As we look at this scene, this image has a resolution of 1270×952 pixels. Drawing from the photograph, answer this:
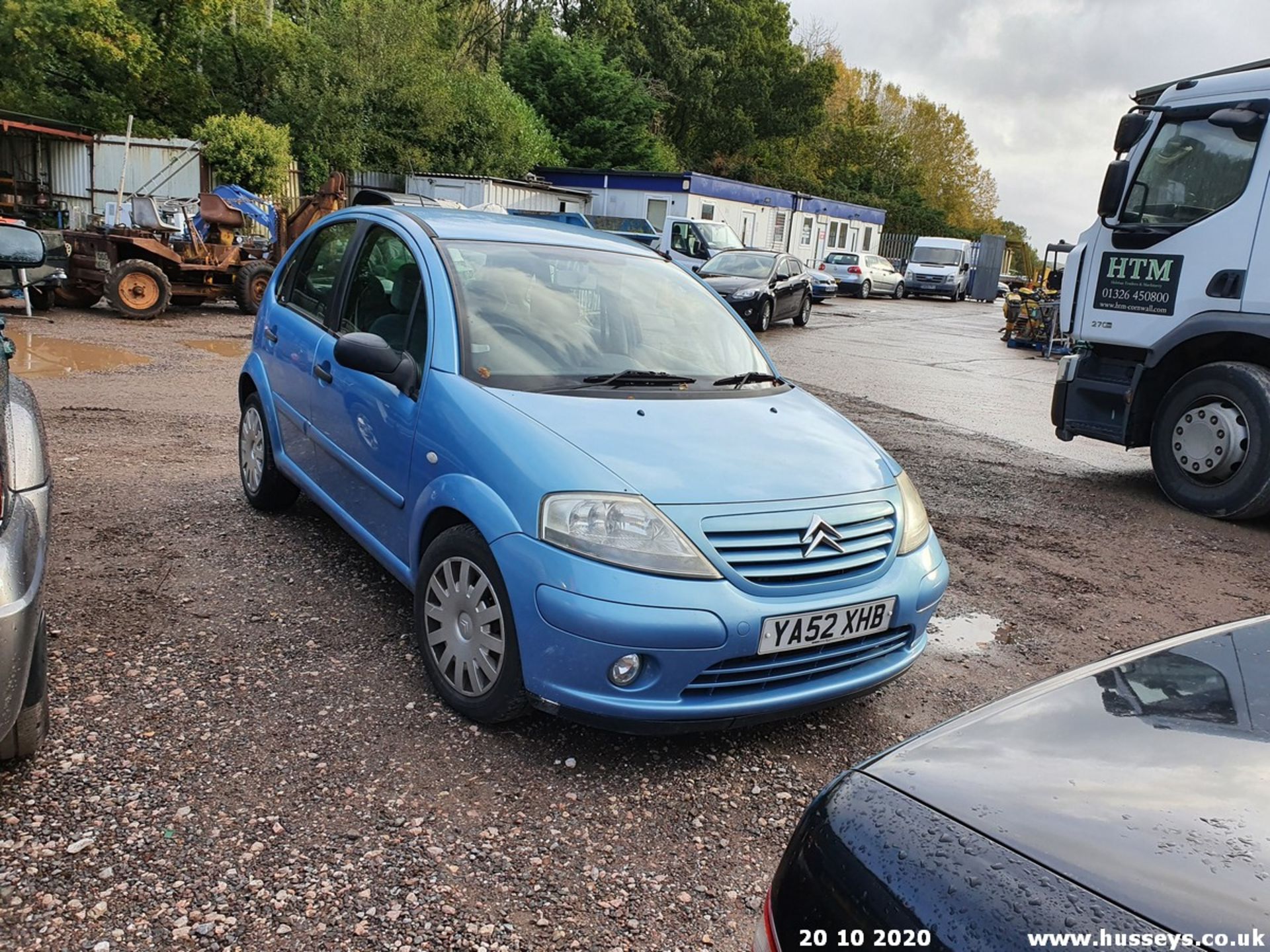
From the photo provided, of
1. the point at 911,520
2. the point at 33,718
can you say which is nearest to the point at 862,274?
the point at 911,520

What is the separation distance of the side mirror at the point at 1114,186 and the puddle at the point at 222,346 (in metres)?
8.95

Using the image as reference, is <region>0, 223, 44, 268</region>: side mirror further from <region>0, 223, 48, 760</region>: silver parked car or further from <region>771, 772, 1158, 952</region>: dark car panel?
<region>771, 772, 1158, 952</region>: dark car panel

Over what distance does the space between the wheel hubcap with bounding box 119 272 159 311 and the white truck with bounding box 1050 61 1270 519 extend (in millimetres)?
11668

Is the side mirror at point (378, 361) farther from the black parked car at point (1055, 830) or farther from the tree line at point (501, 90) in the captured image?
the tree line at point (501, 90)

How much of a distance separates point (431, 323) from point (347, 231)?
50.1 inches

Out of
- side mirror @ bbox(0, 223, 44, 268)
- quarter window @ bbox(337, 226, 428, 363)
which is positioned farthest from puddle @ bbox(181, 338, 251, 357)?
side mirror @ bbox(0, 223, 44, 268)

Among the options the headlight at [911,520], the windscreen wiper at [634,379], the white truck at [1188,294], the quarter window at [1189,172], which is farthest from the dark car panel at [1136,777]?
the quarter window at [1189,172]

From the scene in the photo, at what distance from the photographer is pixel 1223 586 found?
5348 millimetres

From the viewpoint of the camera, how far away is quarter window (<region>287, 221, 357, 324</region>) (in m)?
4.54

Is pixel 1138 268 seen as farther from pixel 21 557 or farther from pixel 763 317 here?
pixel 763 317

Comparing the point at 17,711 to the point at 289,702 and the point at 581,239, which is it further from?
the point at 581,239

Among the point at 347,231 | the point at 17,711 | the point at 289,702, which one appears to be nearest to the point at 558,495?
the point at 289,702

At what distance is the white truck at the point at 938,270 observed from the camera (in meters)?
34.9

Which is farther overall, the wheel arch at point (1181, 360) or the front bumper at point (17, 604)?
the wheel arch at point (1181, 360)
